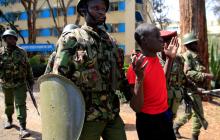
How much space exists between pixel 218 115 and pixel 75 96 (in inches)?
268

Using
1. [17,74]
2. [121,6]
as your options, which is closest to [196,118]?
[17,74]

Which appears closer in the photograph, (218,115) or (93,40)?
(93,40)

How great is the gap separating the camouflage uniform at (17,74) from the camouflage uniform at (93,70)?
378 centimetres

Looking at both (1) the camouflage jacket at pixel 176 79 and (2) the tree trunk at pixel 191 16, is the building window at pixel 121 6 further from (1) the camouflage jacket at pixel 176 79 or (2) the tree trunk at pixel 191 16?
(1) the camouflage jacket at pixel 176 79

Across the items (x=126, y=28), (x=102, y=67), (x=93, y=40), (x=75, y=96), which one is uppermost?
(x=126, y=28)

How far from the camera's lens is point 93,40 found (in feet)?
10.4

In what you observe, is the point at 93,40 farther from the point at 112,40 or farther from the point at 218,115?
the point at 218,115

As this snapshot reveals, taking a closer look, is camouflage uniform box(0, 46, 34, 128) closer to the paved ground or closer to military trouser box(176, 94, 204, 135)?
the paved ground

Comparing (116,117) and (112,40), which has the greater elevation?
(112,40)

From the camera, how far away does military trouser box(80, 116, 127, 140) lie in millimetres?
3141

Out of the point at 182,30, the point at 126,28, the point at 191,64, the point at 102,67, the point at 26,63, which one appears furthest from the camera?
the point at 126,28

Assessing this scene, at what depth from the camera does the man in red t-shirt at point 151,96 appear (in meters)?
3.48

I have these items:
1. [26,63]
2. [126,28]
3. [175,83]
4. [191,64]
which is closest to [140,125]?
[175,83]

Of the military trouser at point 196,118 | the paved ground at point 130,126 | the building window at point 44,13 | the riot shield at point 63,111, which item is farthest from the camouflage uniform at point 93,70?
the building window at point 44,13
